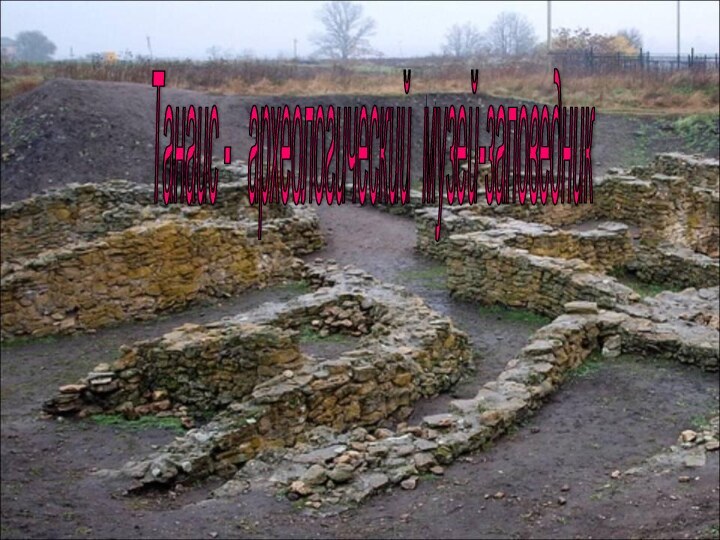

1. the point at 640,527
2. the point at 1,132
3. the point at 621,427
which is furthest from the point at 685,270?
the point at 1,132

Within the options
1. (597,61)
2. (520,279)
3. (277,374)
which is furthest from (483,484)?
(520,279)

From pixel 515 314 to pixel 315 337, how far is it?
12.2 feet

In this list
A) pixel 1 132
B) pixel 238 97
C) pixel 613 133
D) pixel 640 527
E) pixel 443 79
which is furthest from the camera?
pixel 238 97

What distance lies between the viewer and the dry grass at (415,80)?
34.1 ft

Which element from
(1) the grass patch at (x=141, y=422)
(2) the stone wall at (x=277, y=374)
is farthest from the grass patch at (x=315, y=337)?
(1) the grass patch at (x=141, y=422)

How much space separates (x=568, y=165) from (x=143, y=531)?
5.17 m

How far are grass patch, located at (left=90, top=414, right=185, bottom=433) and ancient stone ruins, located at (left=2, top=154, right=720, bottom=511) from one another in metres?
0.13

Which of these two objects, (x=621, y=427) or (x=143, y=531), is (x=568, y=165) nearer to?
(x=143, y=531)

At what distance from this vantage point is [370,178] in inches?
168

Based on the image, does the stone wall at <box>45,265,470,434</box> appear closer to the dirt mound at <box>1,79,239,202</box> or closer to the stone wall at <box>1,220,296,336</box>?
the stone wall at <box>1,220,296,336</box>

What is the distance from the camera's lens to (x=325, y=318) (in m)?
13.2

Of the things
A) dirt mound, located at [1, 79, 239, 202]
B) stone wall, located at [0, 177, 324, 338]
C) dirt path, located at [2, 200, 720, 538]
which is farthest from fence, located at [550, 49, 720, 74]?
dirt mound, located at [1, 79, 239, 202]

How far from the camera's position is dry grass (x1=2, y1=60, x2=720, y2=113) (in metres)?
10.4

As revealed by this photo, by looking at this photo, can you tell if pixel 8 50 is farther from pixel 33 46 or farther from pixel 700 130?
pixel 700 130
